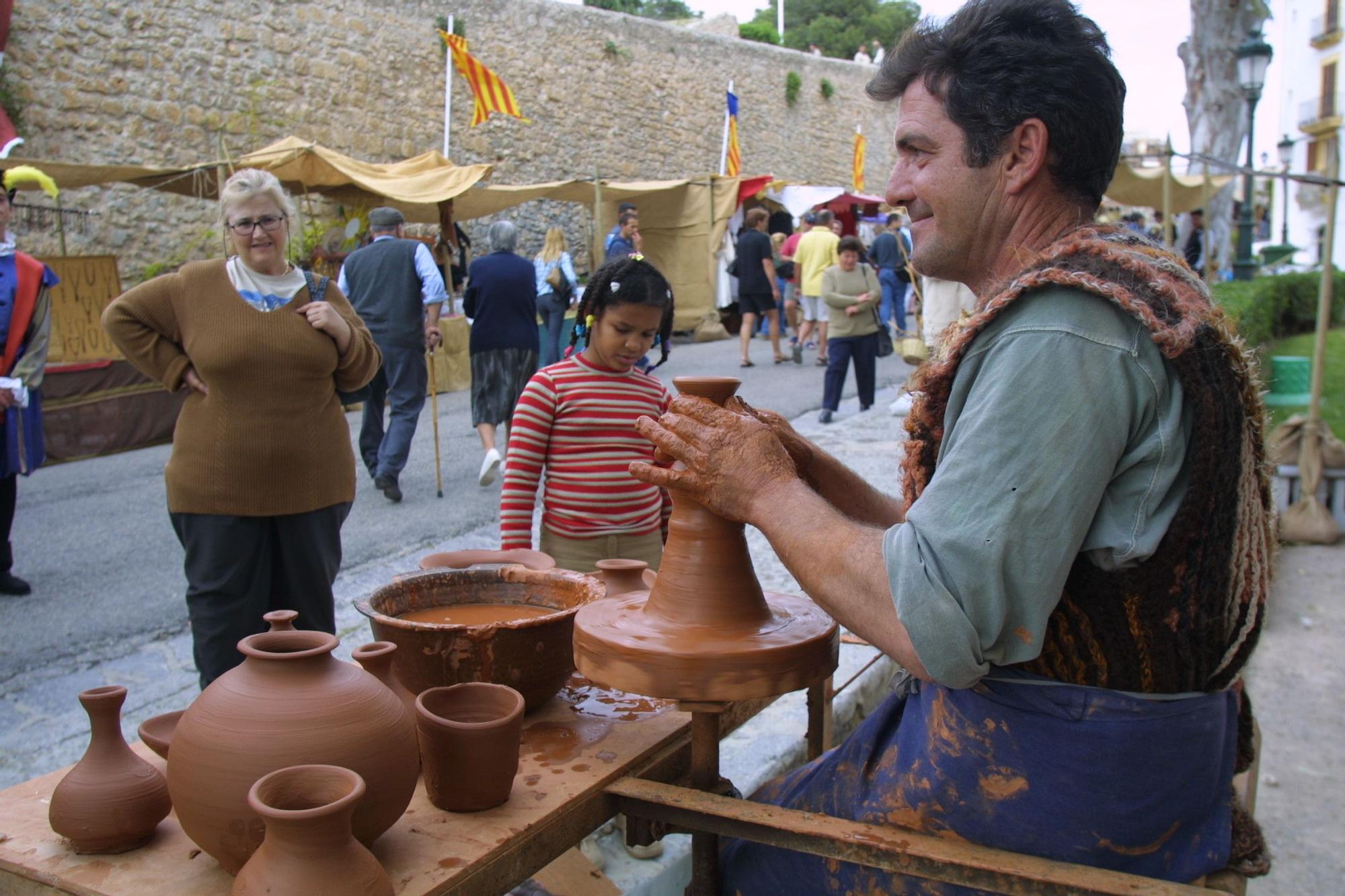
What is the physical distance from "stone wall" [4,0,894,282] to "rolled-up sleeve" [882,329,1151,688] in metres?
10.3

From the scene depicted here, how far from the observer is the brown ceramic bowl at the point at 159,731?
5.45ft

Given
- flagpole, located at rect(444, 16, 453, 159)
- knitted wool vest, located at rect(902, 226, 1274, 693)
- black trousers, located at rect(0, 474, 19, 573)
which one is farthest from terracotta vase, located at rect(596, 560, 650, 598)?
flagpole, located at rect(444, 16, 453, 159)

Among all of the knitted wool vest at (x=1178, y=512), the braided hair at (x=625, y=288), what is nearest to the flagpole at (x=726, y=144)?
the braided hair at (x=625, y=288)

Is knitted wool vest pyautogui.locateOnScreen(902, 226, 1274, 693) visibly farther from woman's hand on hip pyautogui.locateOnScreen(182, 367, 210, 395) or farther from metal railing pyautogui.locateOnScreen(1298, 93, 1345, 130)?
metal railing pyautogui.locateOnScreen(1298, 93, 1345, 130)

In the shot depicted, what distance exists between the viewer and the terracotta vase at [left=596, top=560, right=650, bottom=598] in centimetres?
211

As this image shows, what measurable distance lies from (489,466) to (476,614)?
5121 mm

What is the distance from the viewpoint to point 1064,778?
149cm

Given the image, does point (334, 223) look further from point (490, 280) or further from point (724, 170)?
point (724, 170)

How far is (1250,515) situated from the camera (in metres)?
1.44

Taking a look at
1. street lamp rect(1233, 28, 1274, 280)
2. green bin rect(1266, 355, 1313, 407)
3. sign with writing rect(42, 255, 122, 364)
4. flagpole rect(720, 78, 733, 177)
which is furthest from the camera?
flagpole rect(720, 78, 733, 177)

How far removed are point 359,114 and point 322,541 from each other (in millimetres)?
14374

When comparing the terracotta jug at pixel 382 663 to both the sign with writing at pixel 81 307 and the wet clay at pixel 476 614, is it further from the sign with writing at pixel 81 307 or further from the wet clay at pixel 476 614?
the sign with writing at pixel 81 307

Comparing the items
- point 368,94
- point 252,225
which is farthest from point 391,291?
point 368,94

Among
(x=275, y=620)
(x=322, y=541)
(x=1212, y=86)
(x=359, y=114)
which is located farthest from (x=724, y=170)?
(x=275, y=620)
